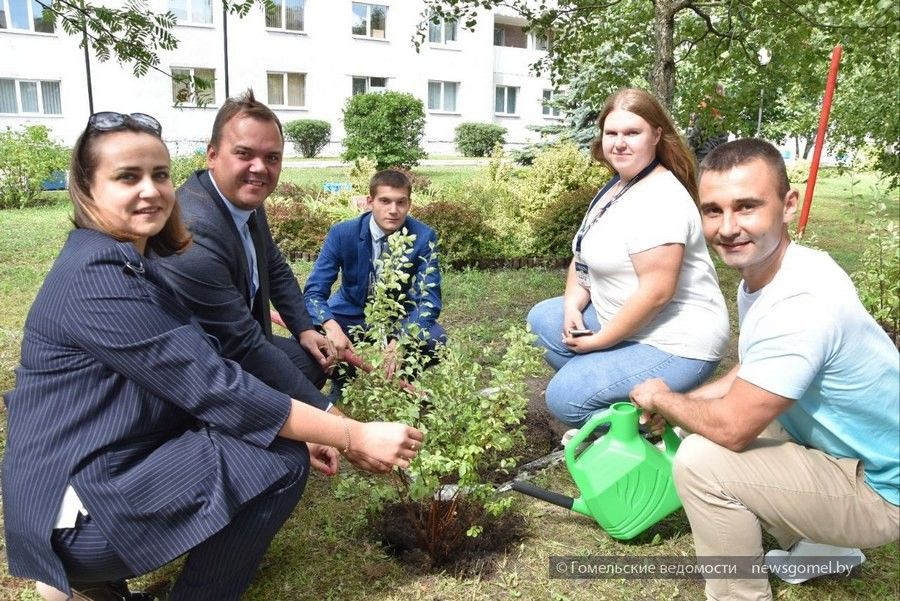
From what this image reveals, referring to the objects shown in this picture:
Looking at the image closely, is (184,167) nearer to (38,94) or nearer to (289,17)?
(38,94)

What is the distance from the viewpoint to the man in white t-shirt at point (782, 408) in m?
1.95

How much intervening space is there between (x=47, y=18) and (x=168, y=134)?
22.6m

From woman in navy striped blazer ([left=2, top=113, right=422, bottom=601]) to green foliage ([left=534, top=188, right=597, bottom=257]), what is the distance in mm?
6240

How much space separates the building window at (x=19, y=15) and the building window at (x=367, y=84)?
1070 centimetres

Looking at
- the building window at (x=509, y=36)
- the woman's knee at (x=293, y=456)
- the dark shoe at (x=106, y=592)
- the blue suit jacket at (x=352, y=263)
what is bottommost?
the dark shoe at (x=106, y=592)

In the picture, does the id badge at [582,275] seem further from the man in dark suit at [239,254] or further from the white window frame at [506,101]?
the white window frame at [506,101]

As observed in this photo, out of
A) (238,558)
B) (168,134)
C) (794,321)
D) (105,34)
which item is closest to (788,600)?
(794,321)

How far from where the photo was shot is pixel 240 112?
2.87m

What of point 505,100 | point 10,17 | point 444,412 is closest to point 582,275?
point 444,412

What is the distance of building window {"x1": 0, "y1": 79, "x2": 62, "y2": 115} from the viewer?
2248cm

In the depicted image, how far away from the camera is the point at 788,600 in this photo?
238cm

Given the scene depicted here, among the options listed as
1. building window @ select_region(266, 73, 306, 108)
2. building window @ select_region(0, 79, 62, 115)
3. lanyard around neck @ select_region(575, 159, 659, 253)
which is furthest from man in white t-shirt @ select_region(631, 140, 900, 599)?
building window @ select_region(266, 73, 306, 108)

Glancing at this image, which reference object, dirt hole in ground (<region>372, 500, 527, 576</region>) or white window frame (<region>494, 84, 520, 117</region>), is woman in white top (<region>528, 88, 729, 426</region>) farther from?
white window frame (<region>494, 84, 520, 117</region>)

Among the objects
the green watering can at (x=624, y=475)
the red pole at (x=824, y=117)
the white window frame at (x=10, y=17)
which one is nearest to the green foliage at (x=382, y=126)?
the white window frame at (x=10, y=17)
